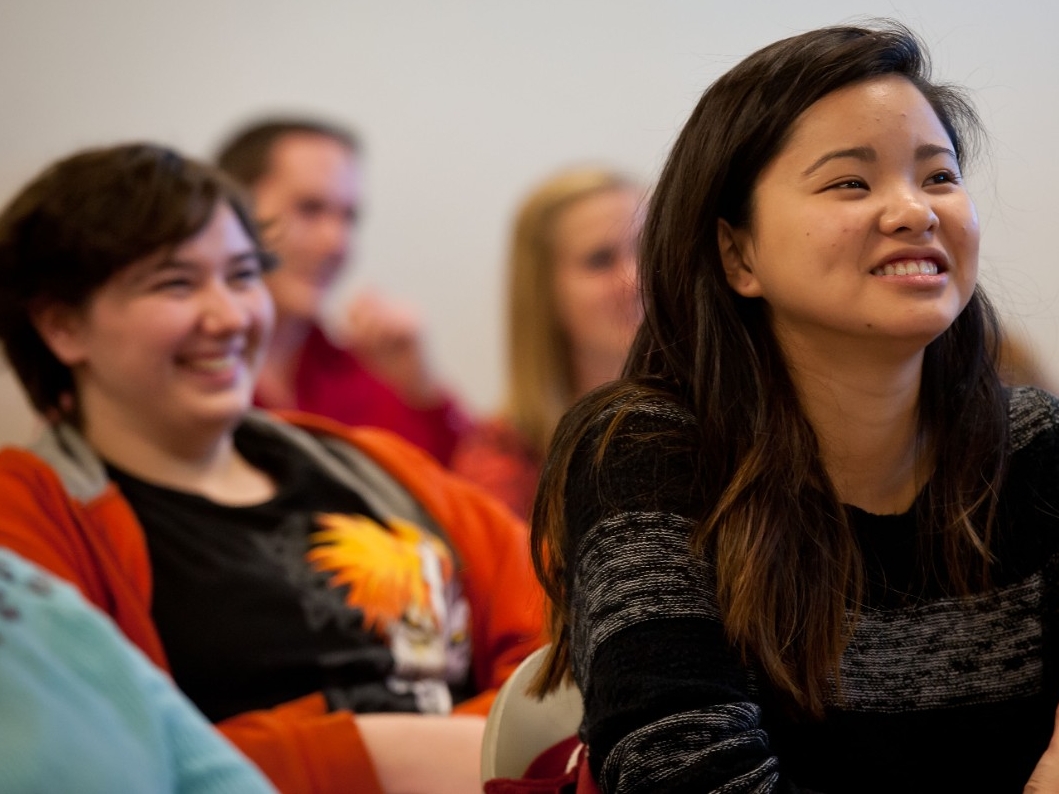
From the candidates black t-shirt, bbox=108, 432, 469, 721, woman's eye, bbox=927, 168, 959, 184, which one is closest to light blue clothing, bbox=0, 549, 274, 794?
woman's eye, bbox=927, 168, 959, 184

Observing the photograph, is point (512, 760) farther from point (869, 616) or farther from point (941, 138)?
point (941, 138)

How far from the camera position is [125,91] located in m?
2.93

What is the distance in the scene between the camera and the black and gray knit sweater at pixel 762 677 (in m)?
0.90

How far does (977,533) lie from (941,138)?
0.32m

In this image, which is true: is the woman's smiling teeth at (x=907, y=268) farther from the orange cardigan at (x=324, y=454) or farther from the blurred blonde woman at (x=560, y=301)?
the blurred blonde woman at (x=560, y=301)

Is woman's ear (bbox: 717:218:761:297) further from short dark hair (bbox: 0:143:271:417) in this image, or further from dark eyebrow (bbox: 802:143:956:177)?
short dark hair (bbox: 0:143:271:417)

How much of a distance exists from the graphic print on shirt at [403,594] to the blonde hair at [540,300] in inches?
30.3

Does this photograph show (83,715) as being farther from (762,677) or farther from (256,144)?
(256,144)

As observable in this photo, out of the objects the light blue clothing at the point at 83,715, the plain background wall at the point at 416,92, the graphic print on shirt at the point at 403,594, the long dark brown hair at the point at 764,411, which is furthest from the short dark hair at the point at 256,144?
the light blue clothing at the point at 83,715

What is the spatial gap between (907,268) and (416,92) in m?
2.19

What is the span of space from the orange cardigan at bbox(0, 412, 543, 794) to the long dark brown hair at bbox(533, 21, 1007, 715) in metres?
0.33

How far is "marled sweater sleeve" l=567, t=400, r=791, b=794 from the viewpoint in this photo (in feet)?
2.94

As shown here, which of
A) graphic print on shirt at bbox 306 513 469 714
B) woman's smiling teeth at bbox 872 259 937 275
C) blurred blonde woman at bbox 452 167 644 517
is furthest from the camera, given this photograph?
blurred blonde woman at bbox 452 167 644 517

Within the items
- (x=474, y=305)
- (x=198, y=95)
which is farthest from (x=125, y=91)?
(x=474, y=305)
